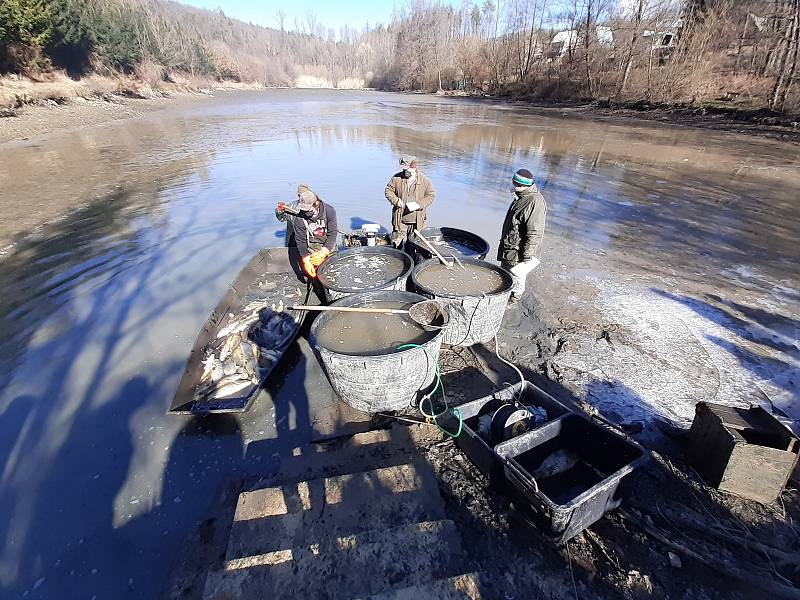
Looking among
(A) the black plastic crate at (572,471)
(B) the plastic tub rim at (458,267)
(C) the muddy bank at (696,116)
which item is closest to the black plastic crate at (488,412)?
(A) the black plastic crate at (572,471)

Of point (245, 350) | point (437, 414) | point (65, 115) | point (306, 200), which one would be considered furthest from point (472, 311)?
point (65, 115)

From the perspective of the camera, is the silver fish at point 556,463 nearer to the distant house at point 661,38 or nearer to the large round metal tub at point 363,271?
the large round metal tub at point 363,271

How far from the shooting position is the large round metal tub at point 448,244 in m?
6.60

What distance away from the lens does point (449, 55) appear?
62406 millimetres

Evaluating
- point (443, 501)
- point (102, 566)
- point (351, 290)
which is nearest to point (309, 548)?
point (443, 501)

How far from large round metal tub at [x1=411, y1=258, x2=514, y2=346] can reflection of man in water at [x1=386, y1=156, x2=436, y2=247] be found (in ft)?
6.51

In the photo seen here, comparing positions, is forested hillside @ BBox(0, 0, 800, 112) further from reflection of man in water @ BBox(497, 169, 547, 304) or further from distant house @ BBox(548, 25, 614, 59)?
reflection of man in water @ BBox(497, 169, 547, 304)

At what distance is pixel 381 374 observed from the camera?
12.2ft

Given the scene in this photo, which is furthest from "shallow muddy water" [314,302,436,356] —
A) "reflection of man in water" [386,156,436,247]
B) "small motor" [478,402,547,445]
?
"reflection of man in water" [386,156,436,247]

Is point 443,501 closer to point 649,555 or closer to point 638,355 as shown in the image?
point 649,555

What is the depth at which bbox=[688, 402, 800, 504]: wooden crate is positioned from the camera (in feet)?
9.71

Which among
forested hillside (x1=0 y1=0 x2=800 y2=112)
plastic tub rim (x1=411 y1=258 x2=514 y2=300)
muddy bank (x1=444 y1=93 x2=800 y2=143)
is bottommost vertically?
plastic tub rim (x1=411 y1=258 x2=514 y2=300)

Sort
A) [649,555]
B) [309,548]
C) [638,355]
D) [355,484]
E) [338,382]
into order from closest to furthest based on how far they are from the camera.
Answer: [309,548], [649,555], [355,484], [338,382], [638,355]

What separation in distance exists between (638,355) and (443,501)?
11.3 ft
